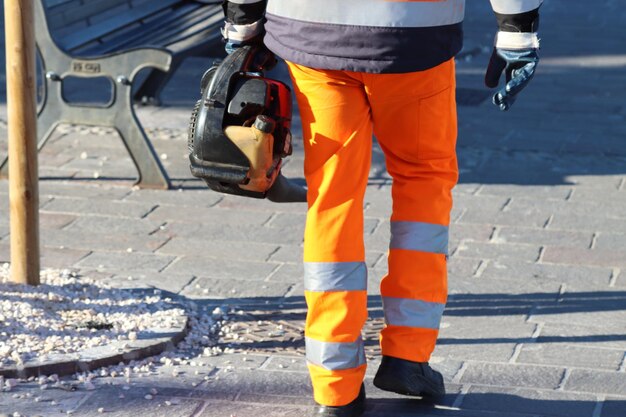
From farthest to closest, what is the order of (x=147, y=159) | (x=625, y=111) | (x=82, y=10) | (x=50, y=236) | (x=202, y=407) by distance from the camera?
1. (x=625, y=111)
2. (x=82, y=10)
3. (x=147, y=159)
4. (x=50, y=236)
5. (x=202, y=407)

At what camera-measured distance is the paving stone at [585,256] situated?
497cm

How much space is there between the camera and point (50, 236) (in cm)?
522

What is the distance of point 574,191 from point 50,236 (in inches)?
98.7

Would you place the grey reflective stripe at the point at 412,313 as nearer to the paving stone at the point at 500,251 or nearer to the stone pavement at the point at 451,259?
the stone pavement at the point at 451,259

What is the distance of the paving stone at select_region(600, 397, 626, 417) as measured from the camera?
3453mm

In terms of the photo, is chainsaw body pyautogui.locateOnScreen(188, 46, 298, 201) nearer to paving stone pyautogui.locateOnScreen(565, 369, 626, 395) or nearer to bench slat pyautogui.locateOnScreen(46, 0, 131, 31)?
paving stone pyautogui.locateOnScreen(565, 369, 626, 395)

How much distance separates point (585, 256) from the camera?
16.6 ft

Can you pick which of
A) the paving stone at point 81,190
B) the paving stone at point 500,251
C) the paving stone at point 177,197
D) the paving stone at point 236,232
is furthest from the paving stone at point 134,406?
the paving stone at point 81,190

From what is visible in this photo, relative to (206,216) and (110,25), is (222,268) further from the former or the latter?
(110,25)

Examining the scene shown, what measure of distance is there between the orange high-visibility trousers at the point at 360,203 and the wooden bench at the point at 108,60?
2.64 metres

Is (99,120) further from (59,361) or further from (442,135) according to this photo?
(442,135)

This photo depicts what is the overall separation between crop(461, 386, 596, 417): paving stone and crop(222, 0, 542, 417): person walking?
228 millimetres

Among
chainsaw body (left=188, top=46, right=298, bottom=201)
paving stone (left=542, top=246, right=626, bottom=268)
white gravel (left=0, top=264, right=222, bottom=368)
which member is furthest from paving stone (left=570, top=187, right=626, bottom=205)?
chainsaw body (left=188, top=46, right=298, bottom=201)

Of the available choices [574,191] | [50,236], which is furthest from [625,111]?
[50,236]
